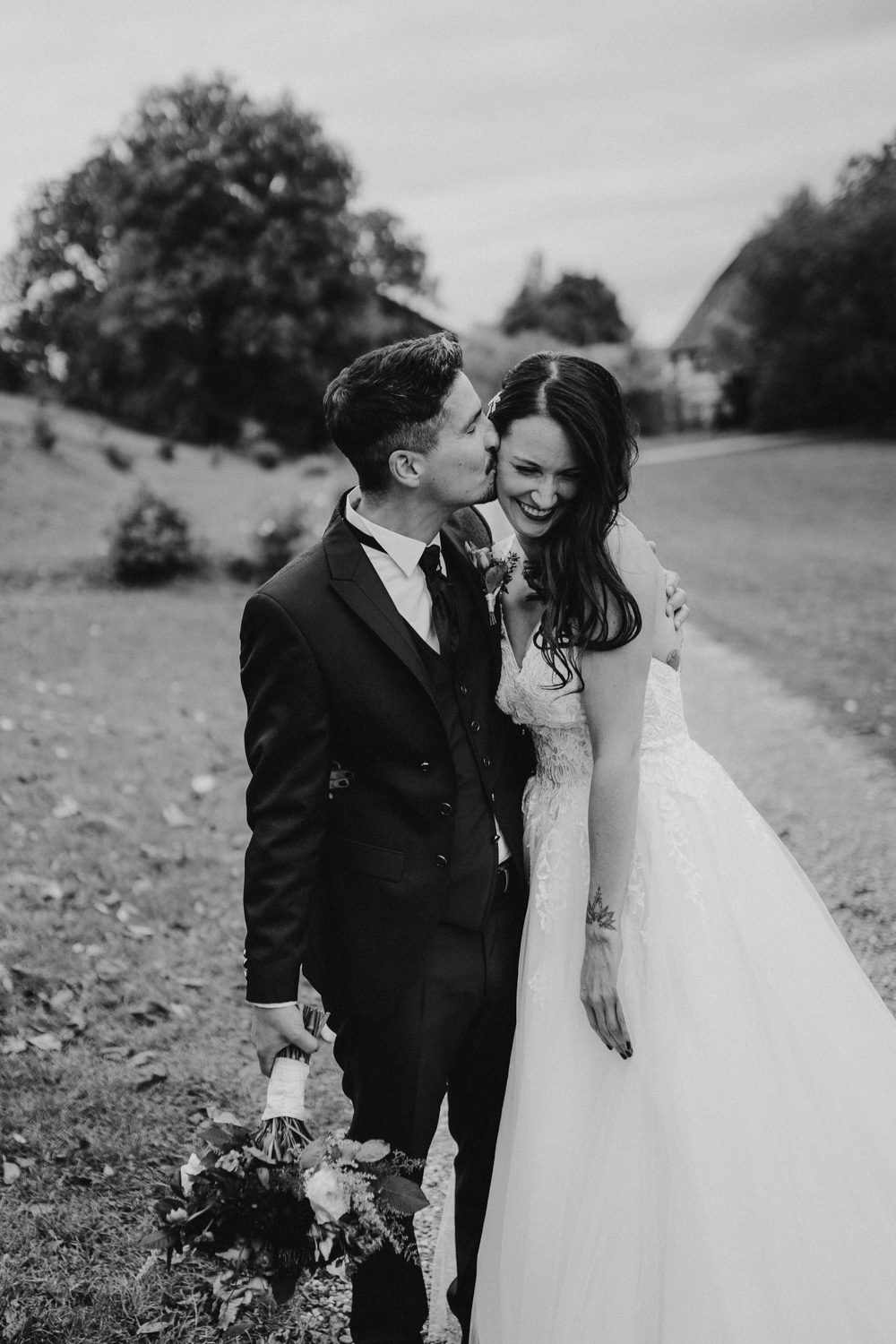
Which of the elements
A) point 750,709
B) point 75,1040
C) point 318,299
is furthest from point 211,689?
point 318,299

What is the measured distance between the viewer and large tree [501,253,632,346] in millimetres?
62125

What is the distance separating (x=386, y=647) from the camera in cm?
236

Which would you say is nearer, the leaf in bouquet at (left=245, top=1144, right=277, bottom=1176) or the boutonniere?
the leaf in bouquet at (left=245, top=1144, right=277, bottom=1176)

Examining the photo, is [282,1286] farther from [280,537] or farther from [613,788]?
[280,537]

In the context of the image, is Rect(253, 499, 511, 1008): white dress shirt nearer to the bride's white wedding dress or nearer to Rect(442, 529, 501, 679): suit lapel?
Rect(442, 529, 501, 679): suit lapel

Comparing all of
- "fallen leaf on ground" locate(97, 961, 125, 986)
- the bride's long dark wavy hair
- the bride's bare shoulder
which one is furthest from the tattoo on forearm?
"fallen leaf on ground" locate(97, 961, 125, 986)

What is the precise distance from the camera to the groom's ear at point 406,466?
2.39 metres

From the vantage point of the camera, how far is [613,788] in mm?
2367

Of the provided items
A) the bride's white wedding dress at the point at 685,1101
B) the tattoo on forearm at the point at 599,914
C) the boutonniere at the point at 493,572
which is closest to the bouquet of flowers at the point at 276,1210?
the bride's white wedding dress at the point at 685,1101

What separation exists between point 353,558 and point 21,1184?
237 cm

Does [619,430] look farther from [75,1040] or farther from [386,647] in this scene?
[75,1040]

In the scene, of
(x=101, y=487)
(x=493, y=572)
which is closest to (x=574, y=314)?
(x=101, y=487)

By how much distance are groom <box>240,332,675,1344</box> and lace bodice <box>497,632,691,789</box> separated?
9 cm

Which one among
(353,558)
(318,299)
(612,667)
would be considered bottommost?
(612,667)
